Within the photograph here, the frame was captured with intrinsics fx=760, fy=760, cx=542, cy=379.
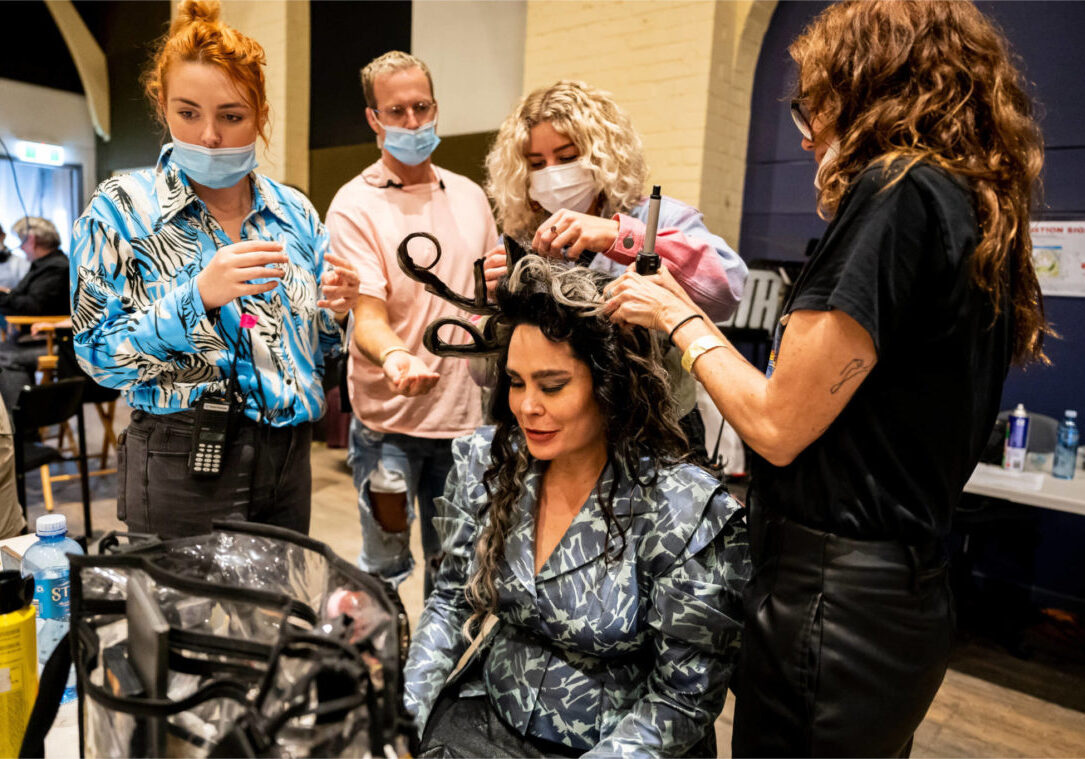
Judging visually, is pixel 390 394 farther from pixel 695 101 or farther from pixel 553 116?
pixel 695 101

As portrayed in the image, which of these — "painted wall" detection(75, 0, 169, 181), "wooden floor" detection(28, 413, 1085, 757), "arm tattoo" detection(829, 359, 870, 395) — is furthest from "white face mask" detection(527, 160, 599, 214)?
"painted wall" detection(75, 0, 169, 181)

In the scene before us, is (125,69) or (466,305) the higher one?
(125,69)

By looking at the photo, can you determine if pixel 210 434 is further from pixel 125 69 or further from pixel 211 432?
pixel 125 69

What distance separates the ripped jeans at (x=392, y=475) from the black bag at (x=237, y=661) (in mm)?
1243

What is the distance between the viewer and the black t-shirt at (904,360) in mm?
894

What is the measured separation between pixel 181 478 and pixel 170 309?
1.08 ft

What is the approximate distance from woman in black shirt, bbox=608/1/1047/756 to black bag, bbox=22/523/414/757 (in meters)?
0.54

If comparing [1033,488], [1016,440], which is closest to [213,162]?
[1033,488]

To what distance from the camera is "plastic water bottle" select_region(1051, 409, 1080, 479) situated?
2.91 m

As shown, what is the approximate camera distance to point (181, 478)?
4.66 ft

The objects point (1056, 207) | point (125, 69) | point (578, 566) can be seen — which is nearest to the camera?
point (578, 566)

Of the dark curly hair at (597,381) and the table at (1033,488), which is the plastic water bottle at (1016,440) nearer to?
the table at (1033,488)

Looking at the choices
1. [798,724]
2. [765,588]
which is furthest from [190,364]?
[798,724]

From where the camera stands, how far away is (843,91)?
3.25ft
